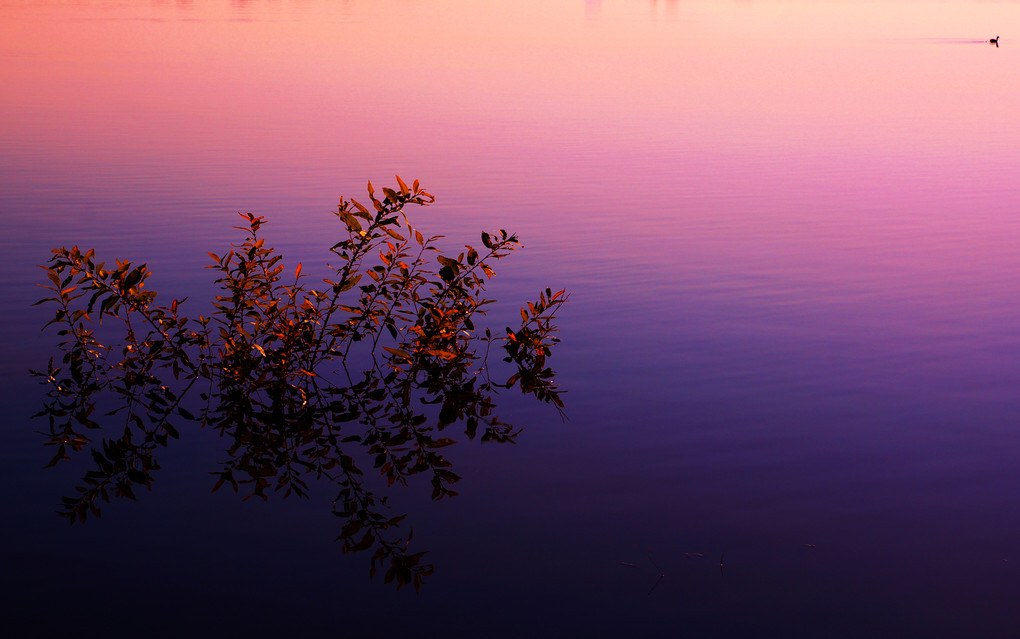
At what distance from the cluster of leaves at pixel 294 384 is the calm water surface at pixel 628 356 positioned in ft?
1.04

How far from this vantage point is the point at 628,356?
1297 cm

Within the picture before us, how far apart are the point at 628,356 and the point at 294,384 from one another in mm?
3907

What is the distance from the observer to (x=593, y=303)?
49.8 feet

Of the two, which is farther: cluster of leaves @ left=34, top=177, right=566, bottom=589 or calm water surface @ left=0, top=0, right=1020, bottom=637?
cluster of leaves @ left=34, top=177, right=566, bottom=589

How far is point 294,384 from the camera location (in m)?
11.6

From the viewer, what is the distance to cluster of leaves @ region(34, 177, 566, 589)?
9.52 m

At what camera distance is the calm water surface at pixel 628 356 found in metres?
7.68

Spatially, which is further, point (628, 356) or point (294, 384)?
point (628, 356)

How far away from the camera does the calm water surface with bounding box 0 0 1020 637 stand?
7680 mm

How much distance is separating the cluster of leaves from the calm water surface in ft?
1.04

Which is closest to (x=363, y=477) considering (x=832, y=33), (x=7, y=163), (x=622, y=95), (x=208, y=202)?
(x=208, y=202)

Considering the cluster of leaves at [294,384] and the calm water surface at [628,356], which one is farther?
the cluster of leaves at [294,384]

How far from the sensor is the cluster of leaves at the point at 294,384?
9523 millimetres

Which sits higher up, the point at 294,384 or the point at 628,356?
the point at 628,356
